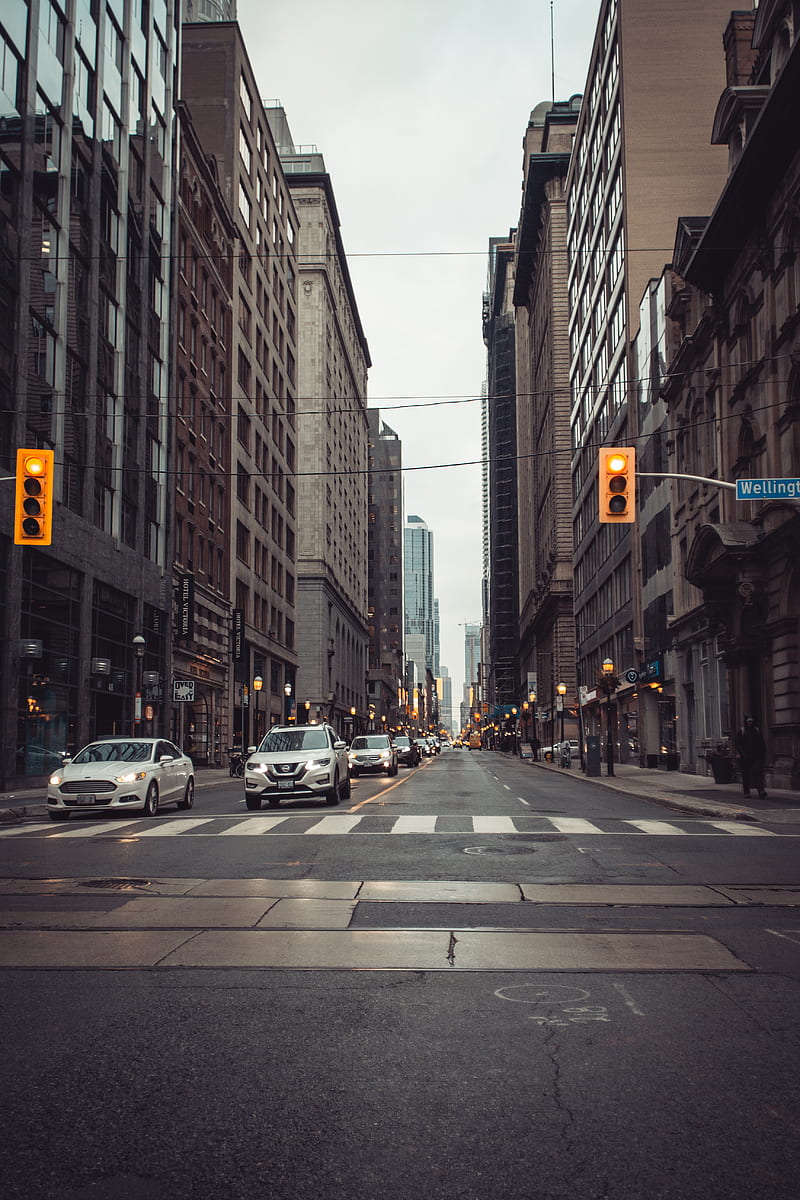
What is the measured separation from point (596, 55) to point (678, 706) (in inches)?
1701

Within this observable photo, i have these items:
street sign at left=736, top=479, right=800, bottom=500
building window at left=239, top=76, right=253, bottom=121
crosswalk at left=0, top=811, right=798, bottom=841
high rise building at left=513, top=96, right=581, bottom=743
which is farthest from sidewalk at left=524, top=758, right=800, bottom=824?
building window at left=239, top=76, right=253, bottom=121

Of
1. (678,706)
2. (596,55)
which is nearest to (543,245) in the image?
(596,55)

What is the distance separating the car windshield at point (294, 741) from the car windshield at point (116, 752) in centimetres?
259

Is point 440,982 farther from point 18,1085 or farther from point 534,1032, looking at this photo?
point 18,1085

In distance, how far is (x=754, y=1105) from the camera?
4695mm

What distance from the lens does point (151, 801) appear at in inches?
838

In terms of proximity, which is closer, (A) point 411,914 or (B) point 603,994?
(B) point 603,994

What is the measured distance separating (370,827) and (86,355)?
26.7m

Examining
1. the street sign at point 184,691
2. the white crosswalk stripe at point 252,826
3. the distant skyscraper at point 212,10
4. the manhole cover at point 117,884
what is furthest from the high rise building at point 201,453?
the manhole cover at point 117,884

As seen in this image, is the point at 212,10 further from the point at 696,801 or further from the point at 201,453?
the point at 696,801

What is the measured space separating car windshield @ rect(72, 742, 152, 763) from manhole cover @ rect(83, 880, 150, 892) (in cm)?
1017

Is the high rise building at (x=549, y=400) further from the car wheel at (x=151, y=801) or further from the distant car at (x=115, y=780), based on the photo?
the car wheel at (x=151, y=801)

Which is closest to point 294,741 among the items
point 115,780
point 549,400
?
point 115,780

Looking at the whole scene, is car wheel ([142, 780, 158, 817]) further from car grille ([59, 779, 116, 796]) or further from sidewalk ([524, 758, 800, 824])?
sidewalk ([524, 758, 800, 824])
